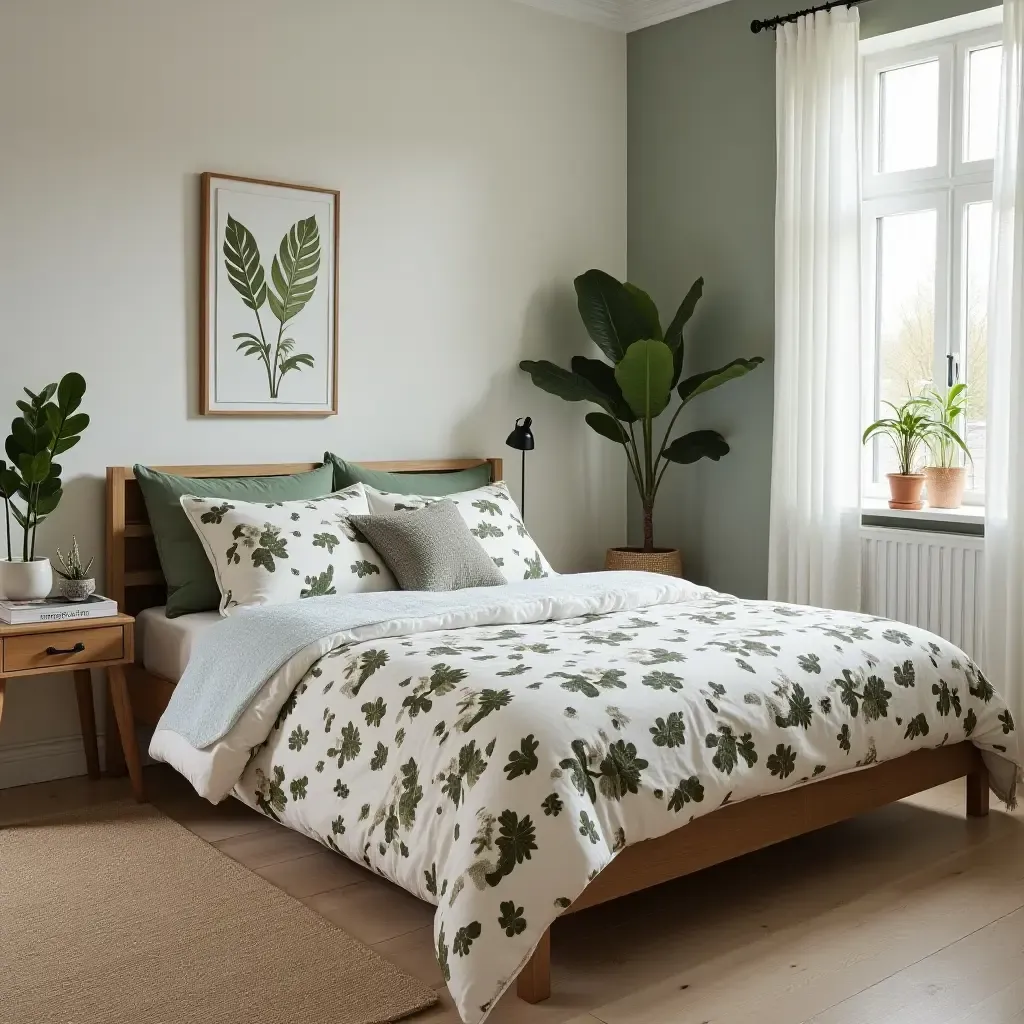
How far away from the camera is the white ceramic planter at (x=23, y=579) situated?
3479mm

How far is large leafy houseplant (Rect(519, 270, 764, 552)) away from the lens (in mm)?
4754

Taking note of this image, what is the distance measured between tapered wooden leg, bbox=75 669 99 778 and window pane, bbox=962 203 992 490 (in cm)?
316

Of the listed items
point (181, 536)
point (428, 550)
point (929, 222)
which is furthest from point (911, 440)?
point (181, 536)

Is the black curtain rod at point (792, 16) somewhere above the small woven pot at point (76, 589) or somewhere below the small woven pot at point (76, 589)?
above

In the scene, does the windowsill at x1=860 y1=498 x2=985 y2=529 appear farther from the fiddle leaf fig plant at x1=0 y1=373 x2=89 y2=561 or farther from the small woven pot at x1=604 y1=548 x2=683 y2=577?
the fiddle leaf fig plant at x1=0 y1=373 x2=89 y2=561

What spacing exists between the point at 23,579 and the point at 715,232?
3031mm

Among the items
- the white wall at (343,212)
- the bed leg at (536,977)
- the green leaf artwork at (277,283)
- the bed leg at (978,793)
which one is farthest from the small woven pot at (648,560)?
the bed leg at (536,977)

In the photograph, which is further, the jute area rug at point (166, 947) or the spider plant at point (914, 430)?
the spider plant at point (914, 430)

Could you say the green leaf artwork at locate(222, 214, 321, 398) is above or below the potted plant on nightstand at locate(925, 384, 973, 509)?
above

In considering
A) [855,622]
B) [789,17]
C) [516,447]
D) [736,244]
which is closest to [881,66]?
[789,17]

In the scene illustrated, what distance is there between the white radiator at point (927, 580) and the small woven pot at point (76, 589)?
2.73 meters

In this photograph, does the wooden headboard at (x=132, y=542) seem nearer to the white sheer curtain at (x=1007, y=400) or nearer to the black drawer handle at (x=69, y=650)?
the black drawer handle at (x=69, y=650)

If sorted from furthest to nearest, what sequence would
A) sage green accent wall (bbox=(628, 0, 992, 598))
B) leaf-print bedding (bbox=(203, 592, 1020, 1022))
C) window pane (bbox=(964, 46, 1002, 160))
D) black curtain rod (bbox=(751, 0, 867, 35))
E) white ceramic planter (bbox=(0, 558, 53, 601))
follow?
sage green accent wall (bbox=(628, 0, 992, 598)) < black curtain rod (bbox=(751, 0, 867, 35)) < window pane (bbox=(964, 46, 1002, 160)) < white ceramic planter (bbox=(0, 558, 53, 601)) < leaf-print bedding (bbox=(203, 592, 1020, 1022))

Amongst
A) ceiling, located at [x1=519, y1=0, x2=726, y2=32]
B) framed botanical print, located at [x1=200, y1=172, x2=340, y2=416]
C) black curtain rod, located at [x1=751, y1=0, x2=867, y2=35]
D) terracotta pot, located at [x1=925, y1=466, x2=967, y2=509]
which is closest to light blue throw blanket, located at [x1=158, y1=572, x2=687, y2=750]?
framed botanical print, located at [x1=200, y1=172, x2=340, y2=416]
